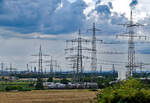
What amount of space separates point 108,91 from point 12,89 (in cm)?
6870

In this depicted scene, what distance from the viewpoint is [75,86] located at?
9300 cm

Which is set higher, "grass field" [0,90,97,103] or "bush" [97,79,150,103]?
"bush" [97,79,150,103]

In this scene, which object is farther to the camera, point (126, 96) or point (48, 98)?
point (48, 98)

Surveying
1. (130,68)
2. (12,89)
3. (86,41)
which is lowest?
(12,89)

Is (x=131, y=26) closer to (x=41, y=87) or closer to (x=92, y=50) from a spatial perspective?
(x=92, y=50)

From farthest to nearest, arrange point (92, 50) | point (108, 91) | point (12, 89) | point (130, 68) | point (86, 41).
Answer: point (12, 89) < point (86, 41) < point (92, 50) < point (130, 68) < point (108, 91)

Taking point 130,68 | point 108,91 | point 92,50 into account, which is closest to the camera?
point 108,91

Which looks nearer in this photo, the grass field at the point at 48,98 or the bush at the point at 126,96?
the bush at the point at 126,96

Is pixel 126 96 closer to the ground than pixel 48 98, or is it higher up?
higher up

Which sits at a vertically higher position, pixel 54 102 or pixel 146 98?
pixel 146 98

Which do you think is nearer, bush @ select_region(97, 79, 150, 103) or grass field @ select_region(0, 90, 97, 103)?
bush @ select_region(97, 79, 150, 103)

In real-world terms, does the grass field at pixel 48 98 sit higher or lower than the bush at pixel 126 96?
lower

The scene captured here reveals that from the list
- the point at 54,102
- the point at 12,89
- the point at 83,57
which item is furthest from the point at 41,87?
the point at 54,102

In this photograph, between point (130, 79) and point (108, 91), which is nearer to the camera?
point (108, 91)
